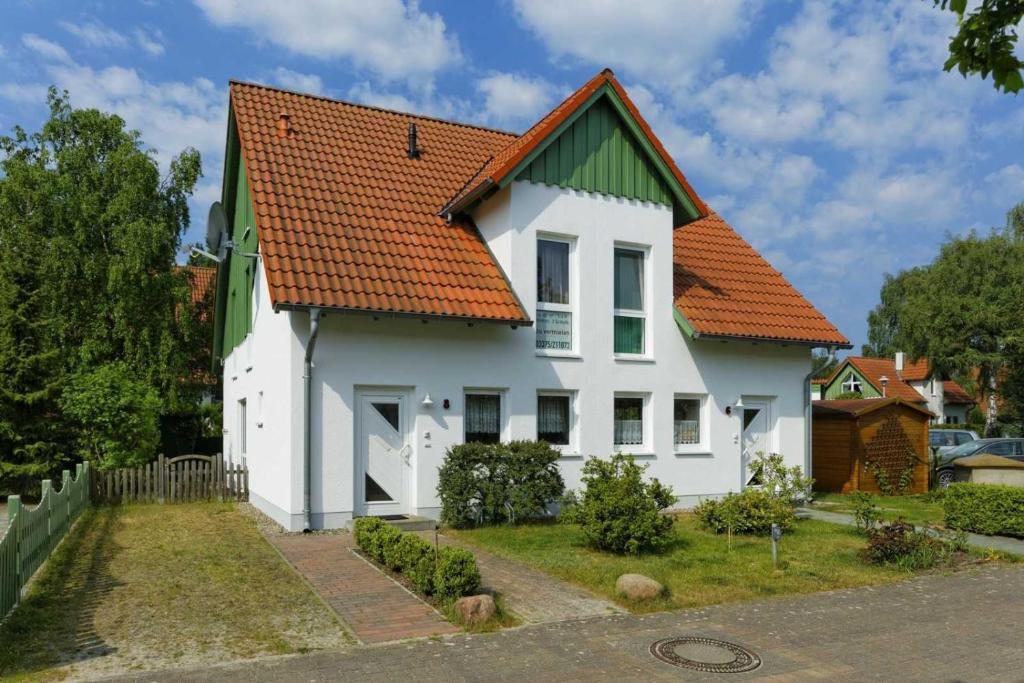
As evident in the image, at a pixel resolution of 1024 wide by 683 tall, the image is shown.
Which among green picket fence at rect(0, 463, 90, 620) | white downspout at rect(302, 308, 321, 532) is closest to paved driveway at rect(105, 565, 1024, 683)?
green picket fence at rect(0, 463, 90, 620)

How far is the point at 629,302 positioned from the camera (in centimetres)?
1535

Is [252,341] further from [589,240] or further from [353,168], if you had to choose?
[589,240]

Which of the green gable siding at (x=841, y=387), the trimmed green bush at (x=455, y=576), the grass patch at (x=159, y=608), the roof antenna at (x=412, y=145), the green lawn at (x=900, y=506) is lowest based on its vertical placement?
the green lawn at (x=900, y=506)

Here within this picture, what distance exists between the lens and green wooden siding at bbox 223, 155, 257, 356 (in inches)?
625

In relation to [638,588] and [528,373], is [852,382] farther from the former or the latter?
[638,588]

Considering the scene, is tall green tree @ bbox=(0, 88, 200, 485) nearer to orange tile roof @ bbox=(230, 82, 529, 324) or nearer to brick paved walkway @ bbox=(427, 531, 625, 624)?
orange tile roof @ bbox=(230, 82, 529, 324)

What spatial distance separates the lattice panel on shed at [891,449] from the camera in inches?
746

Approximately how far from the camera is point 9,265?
1797 centimetres

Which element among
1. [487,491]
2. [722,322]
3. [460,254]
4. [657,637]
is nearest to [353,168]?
[460,254]

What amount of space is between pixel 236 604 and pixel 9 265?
13920 mm

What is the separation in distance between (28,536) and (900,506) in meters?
16.0

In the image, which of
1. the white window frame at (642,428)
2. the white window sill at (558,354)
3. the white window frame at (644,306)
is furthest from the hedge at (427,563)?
the white window frame at (644,306)

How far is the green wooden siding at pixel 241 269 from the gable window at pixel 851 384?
4836cm

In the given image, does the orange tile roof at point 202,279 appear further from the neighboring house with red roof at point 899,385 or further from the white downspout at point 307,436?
the neighboring house with red roof at point 899,385
